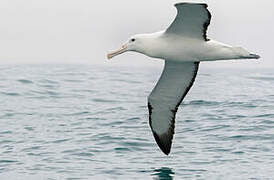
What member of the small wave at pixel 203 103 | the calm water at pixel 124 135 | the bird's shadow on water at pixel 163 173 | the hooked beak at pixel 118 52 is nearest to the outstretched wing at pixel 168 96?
the bird's shadow on water at pixel 163 173

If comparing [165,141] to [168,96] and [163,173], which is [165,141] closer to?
[163,173]

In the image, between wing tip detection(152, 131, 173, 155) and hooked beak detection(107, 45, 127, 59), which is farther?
wing tip detection(152, 131, 173, 155)

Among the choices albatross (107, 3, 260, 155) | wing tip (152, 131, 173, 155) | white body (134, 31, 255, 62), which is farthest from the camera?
wing tip (152, 131, 173, 155)

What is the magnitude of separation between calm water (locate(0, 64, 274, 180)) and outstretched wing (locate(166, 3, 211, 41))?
2.93 metres

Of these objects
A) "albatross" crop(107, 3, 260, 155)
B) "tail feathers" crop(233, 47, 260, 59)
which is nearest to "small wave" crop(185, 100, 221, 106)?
"albatross" crop(107, 3, 260, 155)

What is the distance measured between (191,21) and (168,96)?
7.83 feet

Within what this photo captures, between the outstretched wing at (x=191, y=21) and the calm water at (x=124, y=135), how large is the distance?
2.93m

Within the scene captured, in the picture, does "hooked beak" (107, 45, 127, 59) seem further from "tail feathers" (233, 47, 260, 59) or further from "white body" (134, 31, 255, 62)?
"tail feathers" (233, 47, 260, 59)

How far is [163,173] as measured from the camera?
530 inches

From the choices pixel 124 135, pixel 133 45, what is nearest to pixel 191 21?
pixel 133 45

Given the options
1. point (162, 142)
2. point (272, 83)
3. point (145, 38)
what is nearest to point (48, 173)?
point (162, 142)

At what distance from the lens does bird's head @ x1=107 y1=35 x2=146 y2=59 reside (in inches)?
467

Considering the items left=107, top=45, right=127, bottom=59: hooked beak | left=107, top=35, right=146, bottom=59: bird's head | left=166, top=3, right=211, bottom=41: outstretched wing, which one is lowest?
left=107, top=45, right=127, bottom=59: hooked beak

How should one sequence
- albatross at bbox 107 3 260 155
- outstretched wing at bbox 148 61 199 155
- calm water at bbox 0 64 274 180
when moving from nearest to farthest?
albatross at bbox 107 3 260 155 → outstretched wing at bbox 148 61 199 155 → calm water at bbox 0 64 274 180
